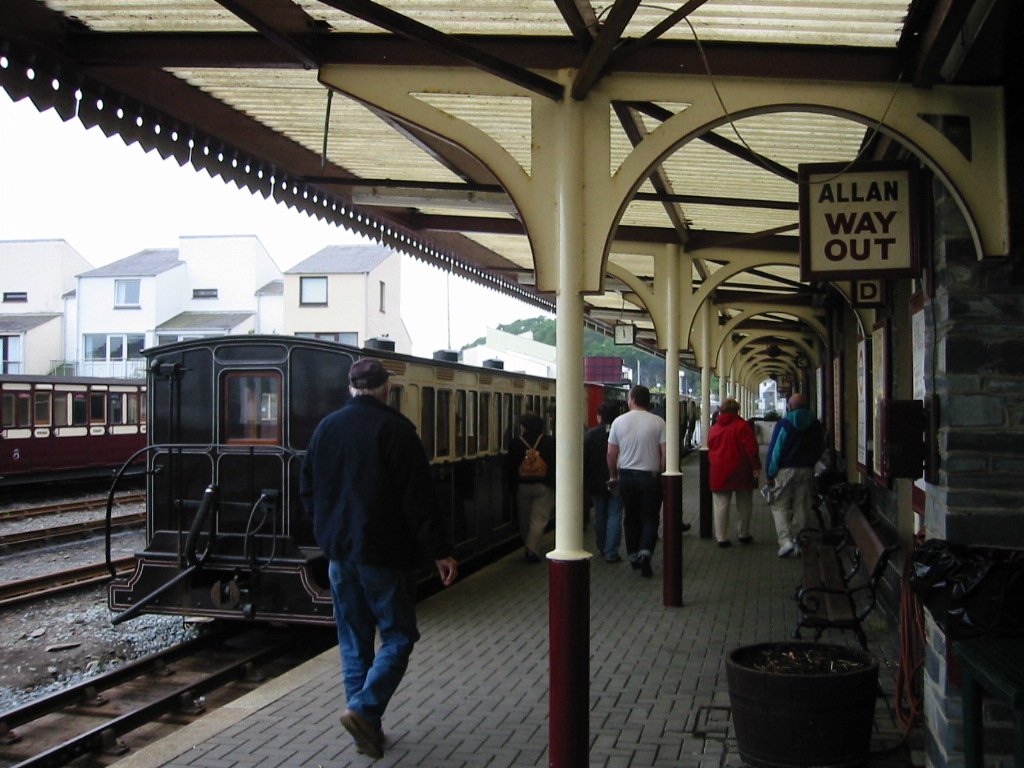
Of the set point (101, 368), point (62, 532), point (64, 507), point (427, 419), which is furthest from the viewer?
point (101, 368)

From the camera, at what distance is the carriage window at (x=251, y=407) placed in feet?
28.9

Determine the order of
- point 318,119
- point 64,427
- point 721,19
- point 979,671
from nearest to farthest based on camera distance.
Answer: point 979,671 < point 721,19 < point 318,119 < point 64,427

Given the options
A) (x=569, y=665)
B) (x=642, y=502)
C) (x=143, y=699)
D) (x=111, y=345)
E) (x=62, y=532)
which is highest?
(x=111, y=345)

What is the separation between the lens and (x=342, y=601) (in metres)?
5.27

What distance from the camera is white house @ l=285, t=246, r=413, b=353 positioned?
1841 inches

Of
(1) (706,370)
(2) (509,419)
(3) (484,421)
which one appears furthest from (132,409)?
(1) (706,370)

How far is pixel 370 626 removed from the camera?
5363mm

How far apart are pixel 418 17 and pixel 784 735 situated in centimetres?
369

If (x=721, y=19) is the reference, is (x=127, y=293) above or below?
above

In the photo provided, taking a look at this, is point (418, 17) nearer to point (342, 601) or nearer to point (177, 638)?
point (342, 601)

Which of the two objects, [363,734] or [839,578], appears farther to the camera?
[839,578]

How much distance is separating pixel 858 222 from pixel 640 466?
5.35 meters

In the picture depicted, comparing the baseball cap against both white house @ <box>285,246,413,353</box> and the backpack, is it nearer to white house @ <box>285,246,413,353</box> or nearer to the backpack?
the backpack

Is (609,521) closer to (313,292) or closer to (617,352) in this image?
(313,292)
